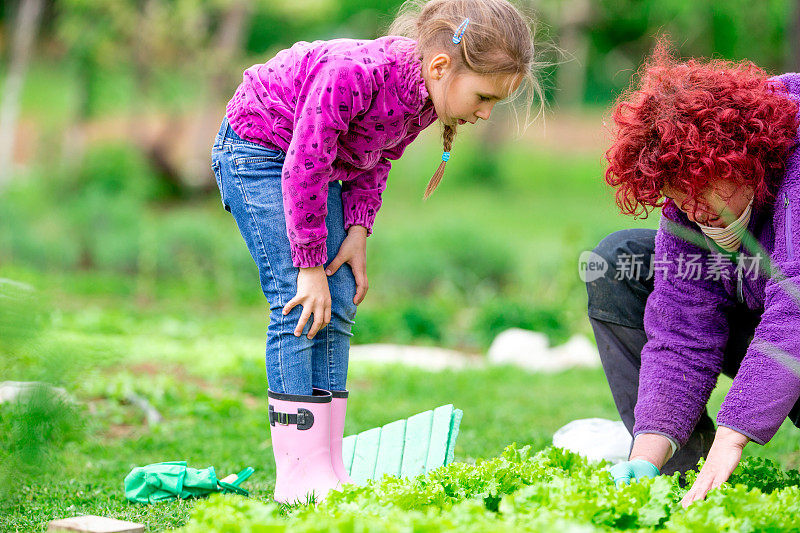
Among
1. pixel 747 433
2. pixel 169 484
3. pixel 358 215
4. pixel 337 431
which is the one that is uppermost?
pixel 358 215

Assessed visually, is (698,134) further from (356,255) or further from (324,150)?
(356,255)

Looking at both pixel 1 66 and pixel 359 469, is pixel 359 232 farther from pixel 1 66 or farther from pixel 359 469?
pixel 1 66

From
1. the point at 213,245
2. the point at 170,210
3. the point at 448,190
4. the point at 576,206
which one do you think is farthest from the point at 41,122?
the point at 576,206

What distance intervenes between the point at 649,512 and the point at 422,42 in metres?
1.38

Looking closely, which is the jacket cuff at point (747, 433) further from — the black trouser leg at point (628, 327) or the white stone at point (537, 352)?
the white stone at point (537, 352)

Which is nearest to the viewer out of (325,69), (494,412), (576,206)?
(325,69)

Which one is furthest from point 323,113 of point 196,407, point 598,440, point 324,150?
point 196,407

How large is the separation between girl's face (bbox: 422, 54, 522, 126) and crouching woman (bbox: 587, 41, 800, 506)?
333 mm

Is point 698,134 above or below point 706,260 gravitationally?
above

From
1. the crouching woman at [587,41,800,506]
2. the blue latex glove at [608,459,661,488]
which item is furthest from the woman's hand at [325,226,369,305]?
the blue latex glove at [608,459,661,488]

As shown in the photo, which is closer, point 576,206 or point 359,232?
point 359,232

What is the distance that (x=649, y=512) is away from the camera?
177 cm

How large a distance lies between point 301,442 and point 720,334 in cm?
123

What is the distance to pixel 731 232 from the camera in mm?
2293
